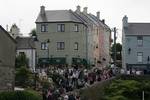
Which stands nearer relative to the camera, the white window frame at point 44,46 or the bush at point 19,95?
the bush at point 19,95

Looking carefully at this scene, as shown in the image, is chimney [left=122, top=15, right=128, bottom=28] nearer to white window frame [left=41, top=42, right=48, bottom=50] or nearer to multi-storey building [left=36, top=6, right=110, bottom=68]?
multi-storey building [left=36, top=6, right=110, bottom=68]

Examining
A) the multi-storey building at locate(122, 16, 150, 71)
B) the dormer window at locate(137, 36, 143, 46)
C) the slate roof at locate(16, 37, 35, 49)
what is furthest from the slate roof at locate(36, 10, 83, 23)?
the dormer window at locate(137, 36, 143, 46)

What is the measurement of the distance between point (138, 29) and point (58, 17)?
13.5m

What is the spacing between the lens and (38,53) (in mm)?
111875

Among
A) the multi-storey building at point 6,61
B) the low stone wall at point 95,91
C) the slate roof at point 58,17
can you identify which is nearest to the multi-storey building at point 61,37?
the slate roof at point 58,17

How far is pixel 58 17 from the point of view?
375 ft

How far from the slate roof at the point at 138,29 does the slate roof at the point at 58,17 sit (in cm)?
971

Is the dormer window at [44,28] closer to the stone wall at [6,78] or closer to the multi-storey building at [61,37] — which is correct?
the multi-storey building at [61,37]

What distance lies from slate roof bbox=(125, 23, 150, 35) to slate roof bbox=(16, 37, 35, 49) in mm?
14351

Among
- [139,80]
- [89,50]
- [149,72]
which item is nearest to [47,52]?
[89,50]

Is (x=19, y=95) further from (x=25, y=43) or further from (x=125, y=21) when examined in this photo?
(x=125, y=21)

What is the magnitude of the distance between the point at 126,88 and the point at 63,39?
4553 centimetres

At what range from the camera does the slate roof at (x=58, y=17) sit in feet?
373

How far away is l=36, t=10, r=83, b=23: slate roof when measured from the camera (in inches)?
4478
